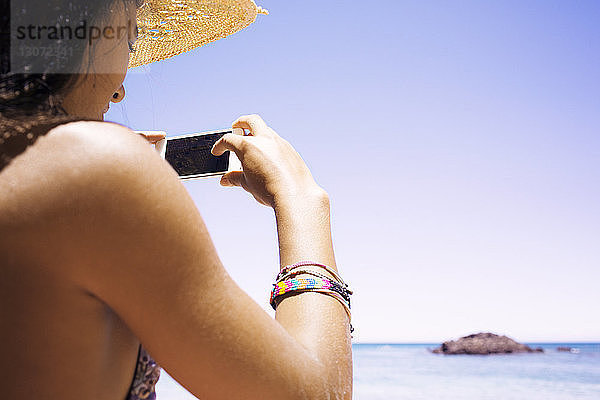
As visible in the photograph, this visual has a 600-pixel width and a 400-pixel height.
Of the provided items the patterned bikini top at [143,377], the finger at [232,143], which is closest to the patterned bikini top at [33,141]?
the patterned bikini top at [143,377]

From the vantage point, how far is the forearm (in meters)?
0.77

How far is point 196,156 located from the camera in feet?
4.83

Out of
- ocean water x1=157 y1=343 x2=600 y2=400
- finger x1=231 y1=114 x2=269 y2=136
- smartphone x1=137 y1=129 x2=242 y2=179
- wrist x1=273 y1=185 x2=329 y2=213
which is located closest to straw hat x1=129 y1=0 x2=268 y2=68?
smartphone x1=137 y1=129 x2=242 y2=179

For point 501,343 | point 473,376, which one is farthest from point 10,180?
point 501,343

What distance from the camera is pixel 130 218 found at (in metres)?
0.61

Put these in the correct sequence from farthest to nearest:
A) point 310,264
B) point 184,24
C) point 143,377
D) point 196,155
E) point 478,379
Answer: point 478,379 → point 184,24 → point 196,155 → point 310,264 → point 143,377

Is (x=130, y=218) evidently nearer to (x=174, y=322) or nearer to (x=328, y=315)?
(x=174, y=322)

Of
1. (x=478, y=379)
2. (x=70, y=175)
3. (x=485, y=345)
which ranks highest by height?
(x=485, y=345)

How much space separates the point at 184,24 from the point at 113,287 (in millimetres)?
1352

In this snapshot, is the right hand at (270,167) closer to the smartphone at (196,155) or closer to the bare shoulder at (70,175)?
the smartphone at (196,155)

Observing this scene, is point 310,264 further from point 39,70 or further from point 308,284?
point 39,70

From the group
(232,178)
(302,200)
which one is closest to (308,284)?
(302,200)

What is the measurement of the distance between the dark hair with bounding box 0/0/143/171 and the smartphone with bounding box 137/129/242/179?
0.52 meters

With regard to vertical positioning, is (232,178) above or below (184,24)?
below
